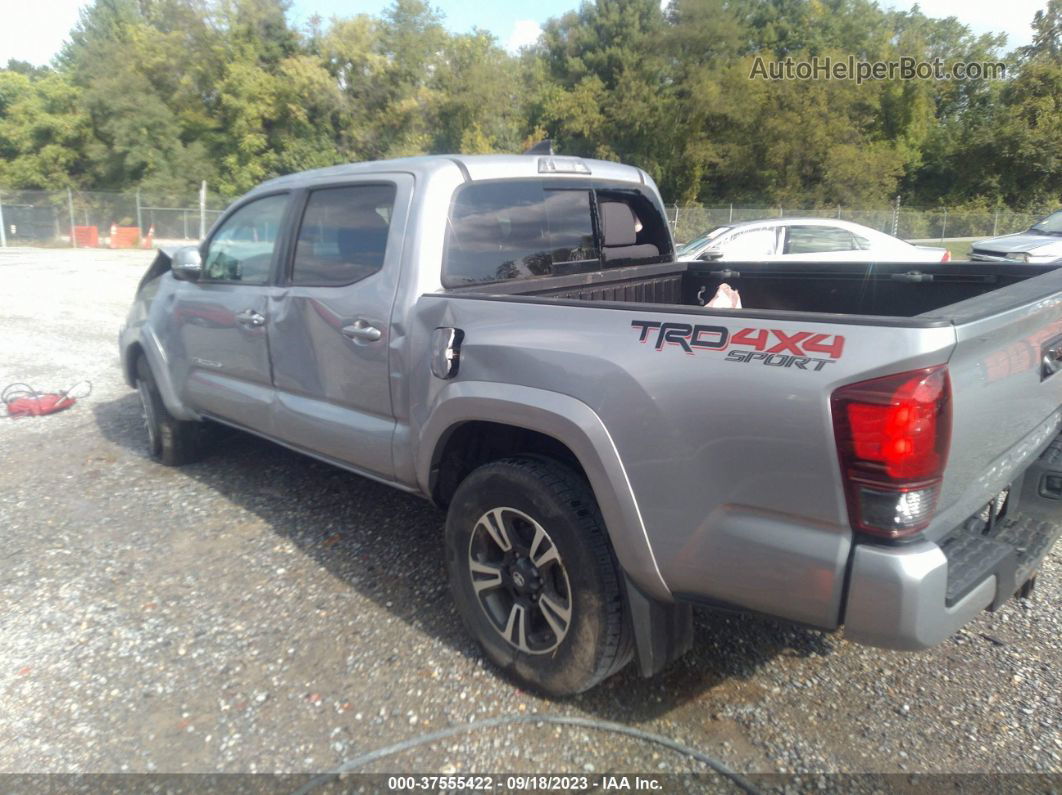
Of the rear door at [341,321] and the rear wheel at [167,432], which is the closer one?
the rear door at [341,321]

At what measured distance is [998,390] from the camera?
2.30 m

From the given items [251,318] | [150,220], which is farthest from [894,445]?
[150,220]

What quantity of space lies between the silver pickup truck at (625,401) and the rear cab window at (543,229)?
0.05ft

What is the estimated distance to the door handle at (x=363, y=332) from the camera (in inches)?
133

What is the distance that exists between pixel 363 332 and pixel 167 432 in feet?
8.49

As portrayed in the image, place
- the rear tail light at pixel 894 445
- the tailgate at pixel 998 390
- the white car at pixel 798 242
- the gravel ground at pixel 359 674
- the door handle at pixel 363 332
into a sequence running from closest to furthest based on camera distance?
the rear tail light at pixel 894 445 < the tailgate at pixel 998 390 < the gravel ground at pixel 359 674 < the door handle at pixel 363 332 < the white car at pixel 798 242

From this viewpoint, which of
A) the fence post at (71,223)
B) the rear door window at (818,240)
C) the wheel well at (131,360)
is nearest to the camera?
the wheel well at (131,360)

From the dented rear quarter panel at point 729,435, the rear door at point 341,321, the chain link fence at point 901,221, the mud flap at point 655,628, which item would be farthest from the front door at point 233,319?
the chain link fence at point 901,221

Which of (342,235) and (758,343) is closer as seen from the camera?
(758,343)

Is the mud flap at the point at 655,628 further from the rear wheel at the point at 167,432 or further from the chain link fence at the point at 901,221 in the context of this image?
the chain link fence at the point at 901,221

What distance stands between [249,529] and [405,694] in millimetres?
1860

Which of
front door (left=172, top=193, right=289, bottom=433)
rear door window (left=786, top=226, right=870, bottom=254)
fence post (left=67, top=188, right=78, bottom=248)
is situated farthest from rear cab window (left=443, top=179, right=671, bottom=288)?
fence post (left=67, top=188, right=78, bottom=248)

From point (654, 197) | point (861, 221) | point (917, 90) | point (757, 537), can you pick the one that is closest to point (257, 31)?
point (861, 221)

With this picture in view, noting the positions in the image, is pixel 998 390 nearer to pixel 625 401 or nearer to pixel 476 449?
pixel 625 401
